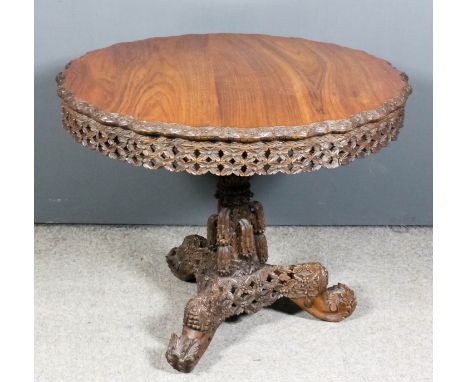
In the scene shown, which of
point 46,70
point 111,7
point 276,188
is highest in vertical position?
point 111,7

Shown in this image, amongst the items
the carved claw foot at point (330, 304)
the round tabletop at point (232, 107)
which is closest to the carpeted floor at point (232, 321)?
the carved claw foot at point (330, 304)

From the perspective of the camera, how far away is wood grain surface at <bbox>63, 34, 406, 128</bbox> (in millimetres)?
2176

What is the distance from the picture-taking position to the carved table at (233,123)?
6.92 ft

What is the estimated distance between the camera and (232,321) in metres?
2.76

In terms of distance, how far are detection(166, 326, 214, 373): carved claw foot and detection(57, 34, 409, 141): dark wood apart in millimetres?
701

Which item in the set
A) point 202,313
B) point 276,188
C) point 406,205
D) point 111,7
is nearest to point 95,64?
point 111,7

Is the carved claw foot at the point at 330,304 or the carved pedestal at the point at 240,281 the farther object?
the carved claw foot at the point at 330,304

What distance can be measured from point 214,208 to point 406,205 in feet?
2.41

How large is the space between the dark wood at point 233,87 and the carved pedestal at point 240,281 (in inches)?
14.5

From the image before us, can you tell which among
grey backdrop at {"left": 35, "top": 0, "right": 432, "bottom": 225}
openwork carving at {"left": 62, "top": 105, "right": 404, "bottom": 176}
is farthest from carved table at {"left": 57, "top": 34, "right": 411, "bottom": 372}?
grey backdrop at {"left": 35, "top": 0, "right": 432, "bottom": 225}

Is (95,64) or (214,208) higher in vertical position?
(95,64)

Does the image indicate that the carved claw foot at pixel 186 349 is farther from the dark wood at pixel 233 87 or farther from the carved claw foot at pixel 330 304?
the dark wood at pixel 233 87

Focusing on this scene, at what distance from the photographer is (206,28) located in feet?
10.2

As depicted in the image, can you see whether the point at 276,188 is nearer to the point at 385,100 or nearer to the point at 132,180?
the point at 132,180
